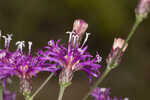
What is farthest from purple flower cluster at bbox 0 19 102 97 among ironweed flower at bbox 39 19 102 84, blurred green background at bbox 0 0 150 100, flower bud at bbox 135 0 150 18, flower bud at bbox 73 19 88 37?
blurred green background at bbox 0 0 150 100

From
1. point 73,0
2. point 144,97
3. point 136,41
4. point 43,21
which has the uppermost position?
point 73,0

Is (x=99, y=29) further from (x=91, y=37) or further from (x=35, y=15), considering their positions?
(x=35, y=15)

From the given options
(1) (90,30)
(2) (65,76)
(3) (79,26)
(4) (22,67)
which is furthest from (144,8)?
(1) (90,30)

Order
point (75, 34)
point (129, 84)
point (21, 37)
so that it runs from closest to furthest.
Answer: point (75, 34), point (21, 37), point (129, 84)

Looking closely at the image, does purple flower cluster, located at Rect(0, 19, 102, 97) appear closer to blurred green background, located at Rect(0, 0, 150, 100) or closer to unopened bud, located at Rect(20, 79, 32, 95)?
unopened bud, located at Rect(20, 79, 32, 95)

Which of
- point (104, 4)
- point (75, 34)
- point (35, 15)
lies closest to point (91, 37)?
point (104, 4)

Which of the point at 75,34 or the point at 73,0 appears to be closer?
the point at 75,34

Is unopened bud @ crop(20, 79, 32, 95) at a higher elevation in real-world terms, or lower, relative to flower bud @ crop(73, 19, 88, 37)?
lower

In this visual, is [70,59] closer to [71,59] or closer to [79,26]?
[71,59]
